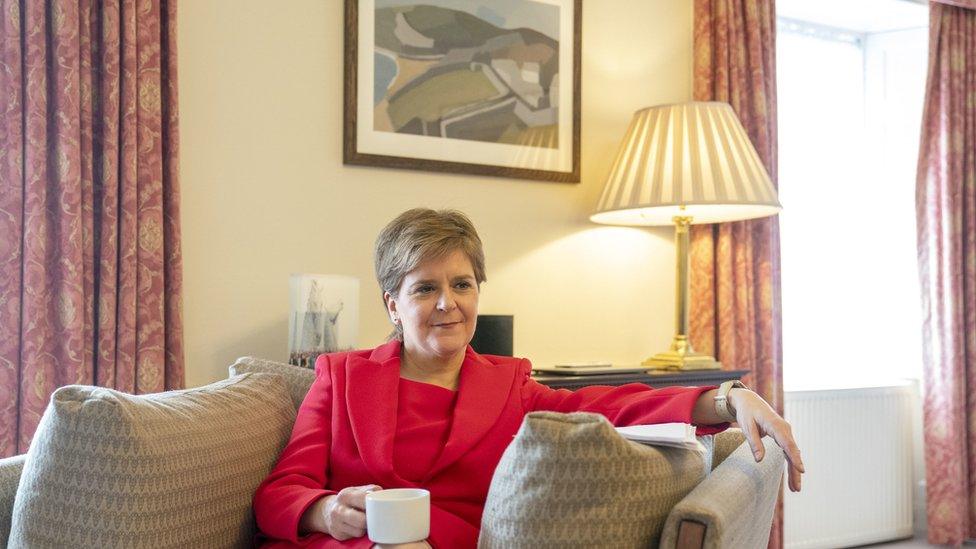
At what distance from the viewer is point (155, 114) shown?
114 inches

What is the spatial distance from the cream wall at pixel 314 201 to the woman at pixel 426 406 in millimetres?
1035

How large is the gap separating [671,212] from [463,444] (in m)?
1.96

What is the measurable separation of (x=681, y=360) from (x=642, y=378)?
0.28 metres

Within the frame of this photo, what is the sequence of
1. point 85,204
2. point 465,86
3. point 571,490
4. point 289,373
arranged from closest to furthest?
1. point 571,490
2. point 289,373
3. point 85,204
4. point 465,86

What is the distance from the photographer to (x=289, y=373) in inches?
93.3

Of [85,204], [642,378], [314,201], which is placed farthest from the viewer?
[642,378]

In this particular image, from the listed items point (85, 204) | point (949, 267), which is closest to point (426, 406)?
point (85, 204)

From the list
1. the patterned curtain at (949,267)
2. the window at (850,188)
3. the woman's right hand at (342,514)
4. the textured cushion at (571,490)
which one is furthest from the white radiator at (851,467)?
the textured cushion at (571,490)

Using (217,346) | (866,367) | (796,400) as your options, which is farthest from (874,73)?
(217,346)

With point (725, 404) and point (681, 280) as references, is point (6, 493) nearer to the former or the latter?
point (725, 404)

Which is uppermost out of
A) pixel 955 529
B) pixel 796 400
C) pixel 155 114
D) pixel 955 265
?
pixel 155 114

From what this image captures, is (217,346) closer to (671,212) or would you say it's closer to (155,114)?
(155,114)

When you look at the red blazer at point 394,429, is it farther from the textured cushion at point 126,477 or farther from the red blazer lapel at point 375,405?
the textured cushion at point 126,477

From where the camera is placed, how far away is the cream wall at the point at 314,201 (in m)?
3.09
